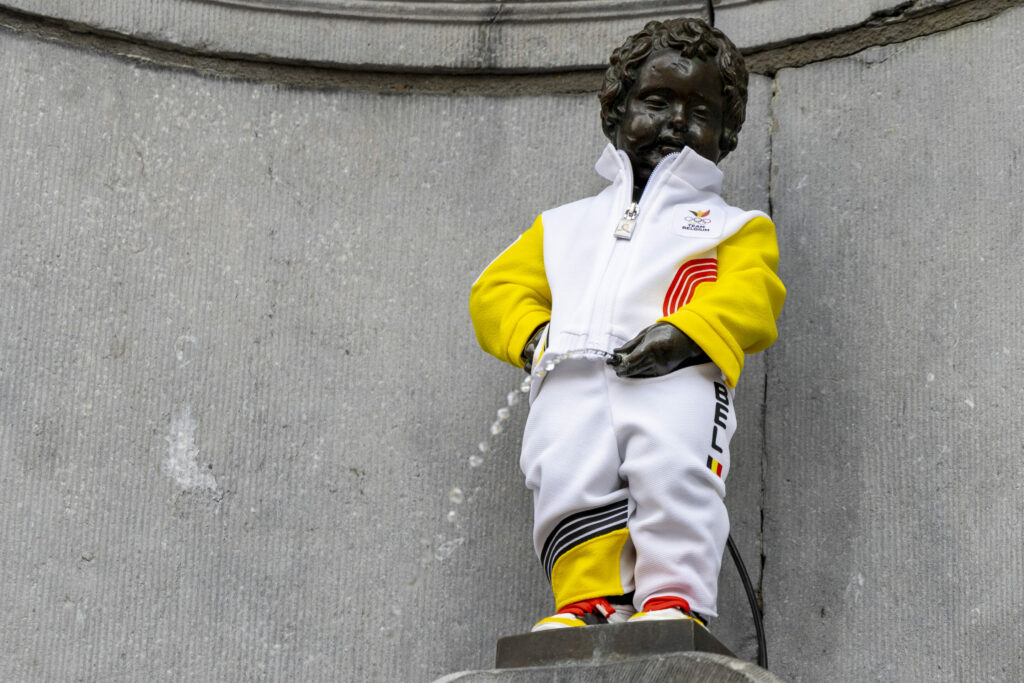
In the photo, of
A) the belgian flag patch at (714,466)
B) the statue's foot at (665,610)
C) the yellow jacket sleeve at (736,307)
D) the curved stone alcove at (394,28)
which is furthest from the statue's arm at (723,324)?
A: the curved stone alcove at (394,28)

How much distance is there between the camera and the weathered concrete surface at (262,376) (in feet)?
9.07

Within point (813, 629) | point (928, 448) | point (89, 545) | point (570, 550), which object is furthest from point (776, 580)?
point (89, 545)

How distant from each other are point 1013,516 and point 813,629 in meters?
0.42

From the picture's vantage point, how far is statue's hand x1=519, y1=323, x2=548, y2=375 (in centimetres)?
249

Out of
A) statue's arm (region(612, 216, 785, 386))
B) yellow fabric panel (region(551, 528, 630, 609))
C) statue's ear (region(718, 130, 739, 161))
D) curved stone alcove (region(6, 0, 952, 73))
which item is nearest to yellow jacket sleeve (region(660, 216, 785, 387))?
statue's arm (region(612, 216, 785, 386))

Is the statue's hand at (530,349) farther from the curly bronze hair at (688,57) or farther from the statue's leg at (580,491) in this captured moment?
the curly bronze hair at (688,57)

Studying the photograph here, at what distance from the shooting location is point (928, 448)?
2.65 metres

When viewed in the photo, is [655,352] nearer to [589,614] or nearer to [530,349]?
[530,349]

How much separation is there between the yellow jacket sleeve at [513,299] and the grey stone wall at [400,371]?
35cm

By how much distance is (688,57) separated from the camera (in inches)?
103

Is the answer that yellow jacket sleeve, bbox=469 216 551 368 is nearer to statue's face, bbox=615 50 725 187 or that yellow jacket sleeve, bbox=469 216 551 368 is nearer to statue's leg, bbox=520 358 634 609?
statue's leg, bbox=520 358 634 609

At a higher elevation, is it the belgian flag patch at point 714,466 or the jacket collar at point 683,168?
the jacket collar at point 683,168

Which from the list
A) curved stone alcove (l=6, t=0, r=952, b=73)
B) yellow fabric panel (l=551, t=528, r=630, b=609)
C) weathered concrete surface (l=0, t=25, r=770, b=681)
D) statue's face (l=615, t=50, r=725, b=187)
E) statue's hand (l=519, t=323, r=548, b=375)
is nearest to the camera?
yellow fabric panel (l=551, t=528, r=630, b=609)

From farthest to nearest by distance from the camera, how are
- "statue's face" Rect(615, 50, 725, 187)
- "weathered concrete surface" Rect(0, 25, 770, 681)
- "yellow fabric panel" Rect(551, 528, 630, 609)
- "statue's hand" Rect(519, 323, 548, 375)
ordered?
"weathered concrete surface" Rect(0, 25, 770, 681) < "statue's face" Rect(615, 50, 725, 187) < "statue's hand" Rect(519, 323, 548, 375) < "yellow fabric panel" Rect(551, 528, 630, 609)
